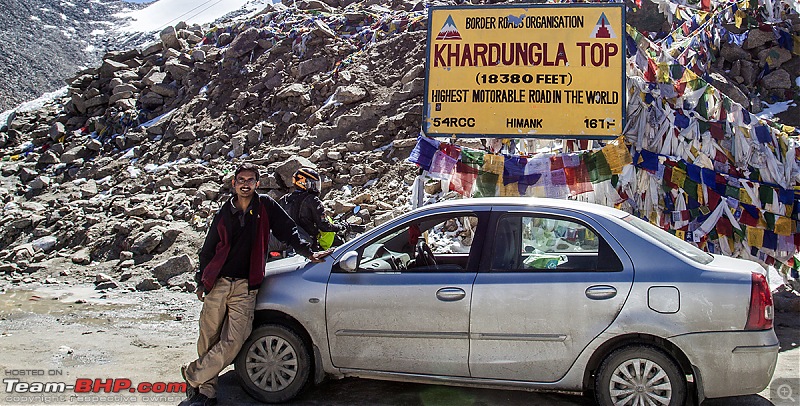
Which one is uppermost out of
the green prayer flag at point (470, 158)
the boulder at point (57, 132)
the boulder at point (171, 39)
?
the boulder at point (171, 39)

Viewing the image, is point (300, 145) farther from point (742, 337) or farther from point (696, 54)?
point (742, 337)

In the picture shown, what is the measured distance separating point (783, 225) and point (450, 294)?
5100 millimetres

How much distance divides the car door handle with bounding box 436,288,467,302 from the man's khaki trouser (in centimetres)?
139

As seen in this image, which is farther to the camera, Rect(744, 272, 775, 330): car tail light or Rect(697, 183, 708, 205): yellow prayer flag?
Rect(697, 183, 708, 205): yellow prayer flag

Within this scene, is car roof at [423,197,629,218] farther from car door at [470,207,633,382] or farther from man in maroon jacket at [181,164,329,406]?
man in maroon jacket at [181,164,329,406]

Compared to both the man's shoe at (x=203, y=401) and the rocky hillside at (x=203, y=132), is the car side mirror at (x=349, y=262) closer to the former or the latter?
the man's shoe at (x=203, y=401)

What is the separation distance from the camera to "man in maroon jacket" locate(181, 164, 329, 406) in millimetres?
4922

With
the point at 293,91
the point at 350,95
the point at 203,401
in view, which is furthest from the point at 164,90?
the point at 203,401

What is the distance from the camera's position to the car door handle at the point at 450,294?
4656mm

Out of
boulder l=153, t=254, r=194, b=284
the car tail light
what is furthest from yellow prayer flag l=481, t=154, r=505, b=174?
boulder l=153, t=254, r=194, b=284

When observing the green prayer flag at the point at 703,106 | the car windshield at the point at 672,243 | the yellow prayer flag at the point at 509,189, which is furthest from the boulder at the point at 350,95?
the car windshield at the point at 672,243

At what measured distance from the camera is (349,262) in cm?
488

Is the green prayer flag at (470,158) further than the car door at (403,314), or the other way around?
the green prayer flag at (470,158)

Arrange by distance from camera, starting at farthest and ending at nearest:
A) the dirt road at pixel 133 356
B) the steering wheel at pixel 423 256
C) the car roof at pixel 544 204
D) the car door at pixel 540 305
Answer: the steering wheel at pixel 423 256
the dirt road at pixel 133 356
the car roof at pixel 544 204
the car door at pixel 540 305
